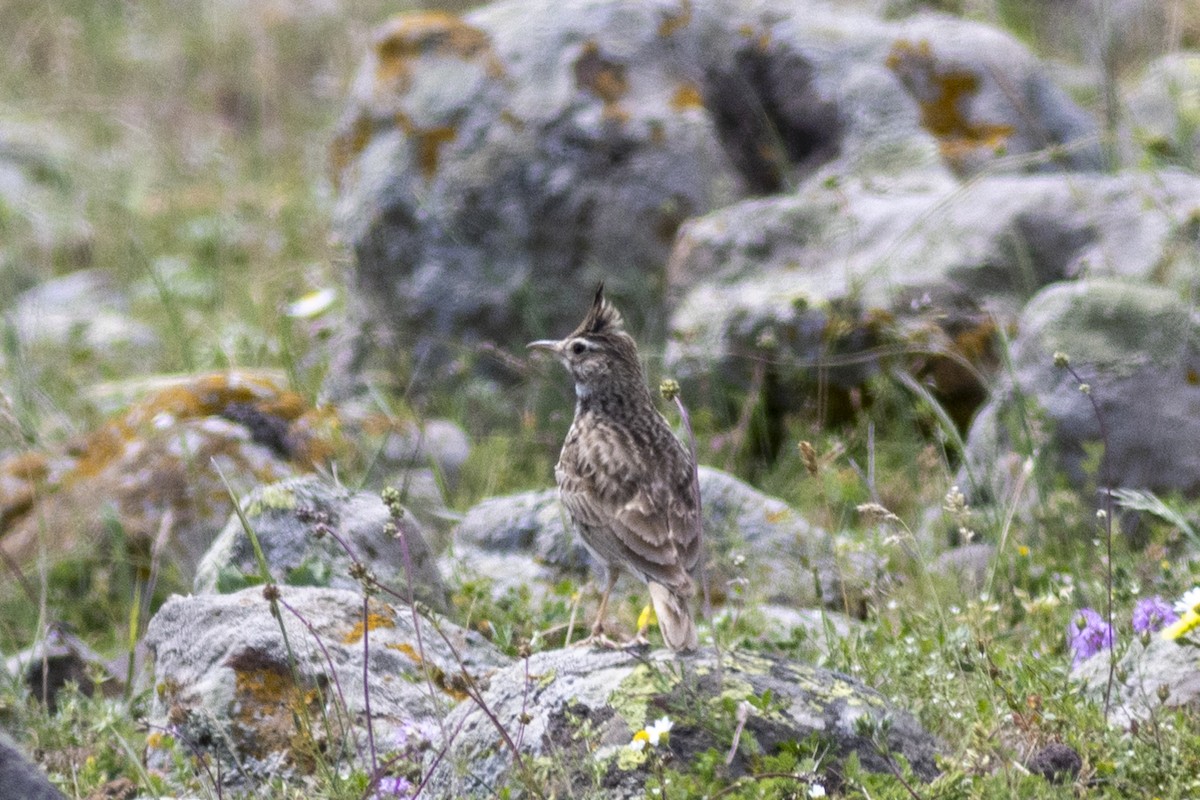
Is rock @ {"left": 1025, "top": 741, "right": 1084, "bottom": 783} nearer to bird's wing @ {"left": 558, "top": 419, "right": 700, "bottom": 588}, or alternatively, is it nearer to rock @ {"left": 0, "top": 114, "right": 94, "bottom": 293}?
bird's wing @ {"left": 558, "top": 419, "right": 700, "bottom": 588}

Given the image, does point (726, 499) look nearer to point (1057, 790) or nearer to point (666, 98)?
point (1057, 790)

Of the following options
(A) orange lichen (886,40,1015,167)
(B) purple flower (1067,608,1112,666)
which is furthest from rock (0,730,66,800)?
(A) orange lichen (886,40,1015,167)

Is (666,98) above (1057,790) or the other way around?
above

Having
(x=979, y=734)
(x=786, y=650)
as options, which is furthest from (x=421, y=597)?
(x=979, y=734)

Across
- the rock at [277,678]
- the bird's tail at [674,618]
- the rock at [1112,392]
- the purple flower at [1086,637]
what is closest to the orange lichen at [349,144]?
the rock at [1112,392]

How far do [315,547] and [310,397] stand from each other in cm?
221

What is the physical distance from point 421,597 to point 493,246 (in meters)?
3.78

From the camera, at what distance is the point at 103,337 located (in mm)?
9898

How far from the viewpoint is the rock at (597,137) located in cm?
820

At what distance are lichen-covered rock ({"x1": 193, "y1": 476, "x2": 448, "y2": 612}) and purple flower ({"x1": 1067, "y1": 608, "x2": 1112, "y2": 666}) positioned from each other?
2.08 meters

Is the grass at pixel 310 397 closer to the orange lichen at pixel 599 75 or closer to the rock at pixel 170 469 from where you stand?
the rock at pixel 170 469

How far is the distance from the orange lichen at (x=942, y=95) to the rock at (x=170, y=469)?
13.8ft

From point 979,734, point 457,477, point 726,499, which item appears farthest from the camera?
point 457,477

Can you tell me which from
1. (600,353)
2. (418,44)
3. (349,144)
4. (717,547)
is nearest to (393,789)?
(600,353)
